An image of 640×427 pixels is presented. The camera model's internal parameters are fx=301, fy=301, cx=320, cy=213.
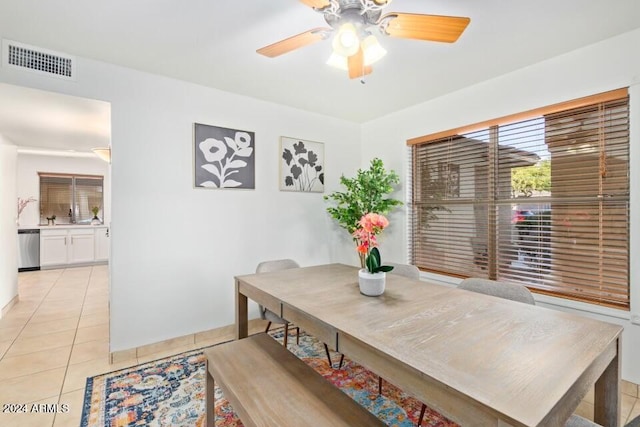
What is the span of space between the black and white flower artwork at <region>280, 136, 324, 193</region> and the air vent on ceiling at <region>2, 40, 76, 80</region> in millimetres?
1912

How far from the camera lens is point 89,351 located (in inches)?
106

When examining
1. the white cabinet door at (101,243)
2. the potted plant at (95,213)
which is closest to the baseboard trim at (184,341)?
the white cabinet door at (101,243)

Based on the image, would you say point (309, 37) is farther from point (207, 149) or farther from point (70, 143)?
point (70, 143)

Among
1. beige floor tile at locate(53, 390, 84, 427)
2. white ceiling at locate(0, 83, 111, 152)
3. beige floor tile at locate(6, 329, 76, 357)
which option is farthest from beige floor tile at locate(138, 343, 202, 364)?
white ceiling at locate(0, 83, 111, 152)

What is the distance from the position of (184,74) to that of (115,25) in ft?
2.36

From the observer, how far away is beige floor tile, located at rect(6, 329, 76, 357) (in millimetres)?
2695

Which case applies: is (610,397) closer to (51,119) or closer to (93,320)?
(93,320)

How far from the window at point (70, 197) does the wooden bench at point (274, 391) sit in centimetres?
719

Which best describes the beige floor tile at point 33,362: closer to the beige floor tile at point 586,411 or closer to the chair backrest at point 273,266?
the chair backrest at point 273,266

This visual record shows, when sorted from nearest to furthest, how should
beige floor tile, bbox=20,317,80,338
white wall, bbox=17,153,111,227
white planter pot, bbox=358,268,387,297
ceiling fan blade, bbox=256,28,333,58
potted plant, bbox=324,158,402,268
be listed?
1. ceiling fan blade, bbox=256,28,333,58
2. white planter pot, bbox=358,268,387,297
3. beige floor tile, bbox=20,317,80,338
4. potted plant, bbox=324,158,402,268
5. white wall, bbox=17,153,111,227

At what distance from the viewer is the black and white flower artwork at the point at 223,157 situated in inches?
115

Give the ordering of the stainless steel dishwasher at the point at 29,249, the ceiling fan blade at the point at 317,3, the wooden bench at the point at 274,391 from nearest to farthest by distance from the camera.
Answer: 1. the wooden bench at the point at 274,391
2. the ceiling fan blade at the point at 317,3
3. the stainless steel dishwasher at the point at 29,249

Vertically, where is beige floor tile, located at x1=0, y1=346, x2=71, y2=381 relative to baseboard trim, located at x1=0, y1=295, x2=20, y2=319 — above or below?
below

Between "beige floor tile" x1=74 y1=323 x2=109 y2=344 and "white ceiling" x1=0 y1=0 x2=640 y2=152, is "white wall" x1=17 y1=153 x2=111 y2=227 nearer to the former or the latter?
"white ceiling" x1=0 y1=0 x2=640 y2=152
